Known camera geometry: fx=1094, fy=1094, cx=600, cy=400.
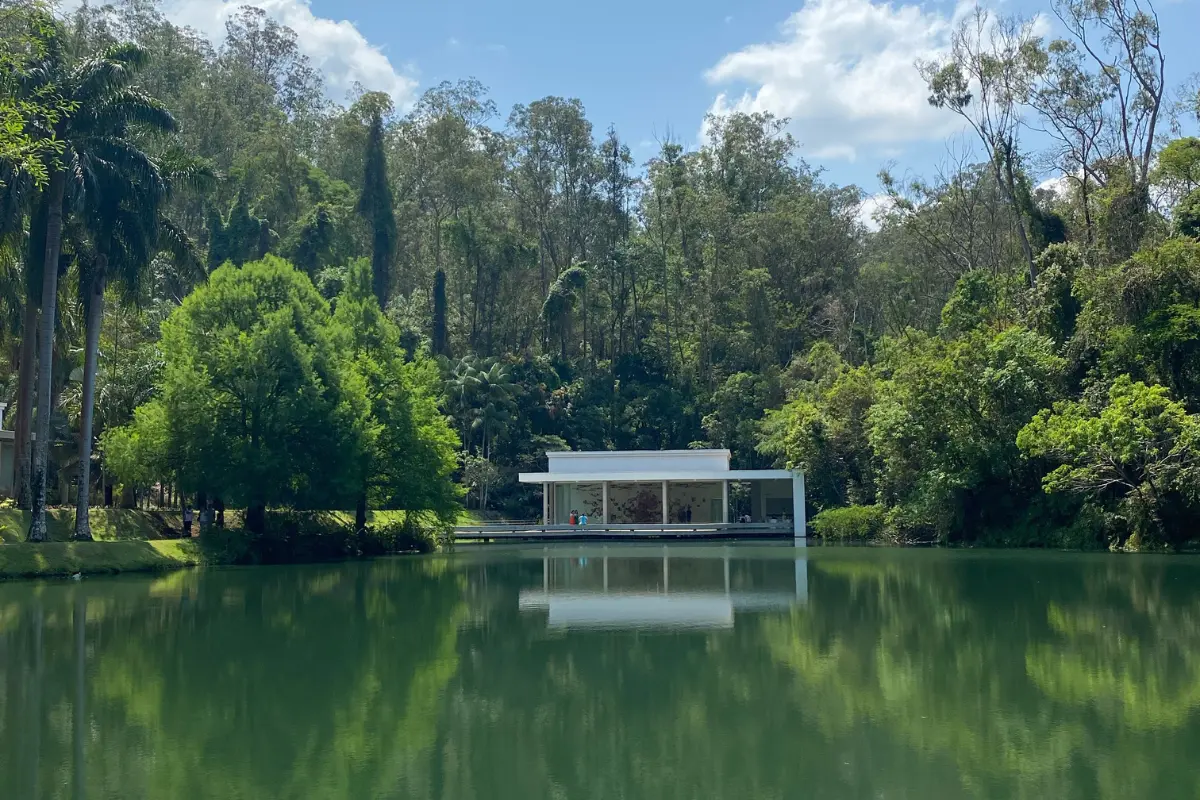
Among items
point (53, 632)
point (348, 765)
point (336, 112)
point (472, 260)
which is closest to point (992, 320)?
point (472, 260)

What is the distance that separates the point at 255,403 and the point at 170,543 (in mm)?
4406

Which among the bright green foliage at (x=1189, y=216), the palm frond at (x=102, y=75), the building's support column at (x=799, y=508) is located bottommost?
the building's support column at (x=799, y=508)

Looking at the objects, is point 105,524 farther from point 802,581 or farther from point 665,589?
point 802,581

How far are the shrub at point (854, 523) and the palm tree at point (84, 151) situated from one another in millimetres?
25886

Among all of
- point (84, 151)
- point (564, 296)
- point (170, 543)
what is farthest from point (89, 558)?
point (564, 296)

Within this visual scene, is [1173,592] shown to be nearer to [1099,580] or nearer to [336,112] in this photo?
[1099,580]

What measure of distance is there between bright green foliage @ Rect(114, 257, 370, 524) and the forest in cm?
10

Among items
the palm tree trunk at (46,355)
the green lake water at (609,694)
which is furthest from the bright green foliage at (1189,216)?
the palm tree trunk at (46,355)

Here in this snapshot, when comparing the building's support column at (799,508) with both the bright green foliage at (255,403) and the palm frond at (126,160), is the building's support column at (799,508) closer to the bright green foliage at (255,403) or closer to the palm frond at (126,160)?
the bright green foliage at (255,403)

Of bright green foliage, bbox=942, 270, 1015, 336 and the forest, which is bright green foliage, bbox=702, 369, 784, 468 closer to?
the forest

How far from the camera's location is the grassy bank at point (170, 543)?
24891mm

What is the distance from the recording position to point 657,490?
163 ft

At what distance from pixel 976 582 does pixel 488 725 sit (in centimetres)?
1549

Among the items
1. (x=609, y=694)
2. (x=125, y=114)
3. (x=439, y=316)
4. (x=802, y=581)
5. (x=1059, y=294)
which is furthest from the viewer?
(x=439, y=316)
